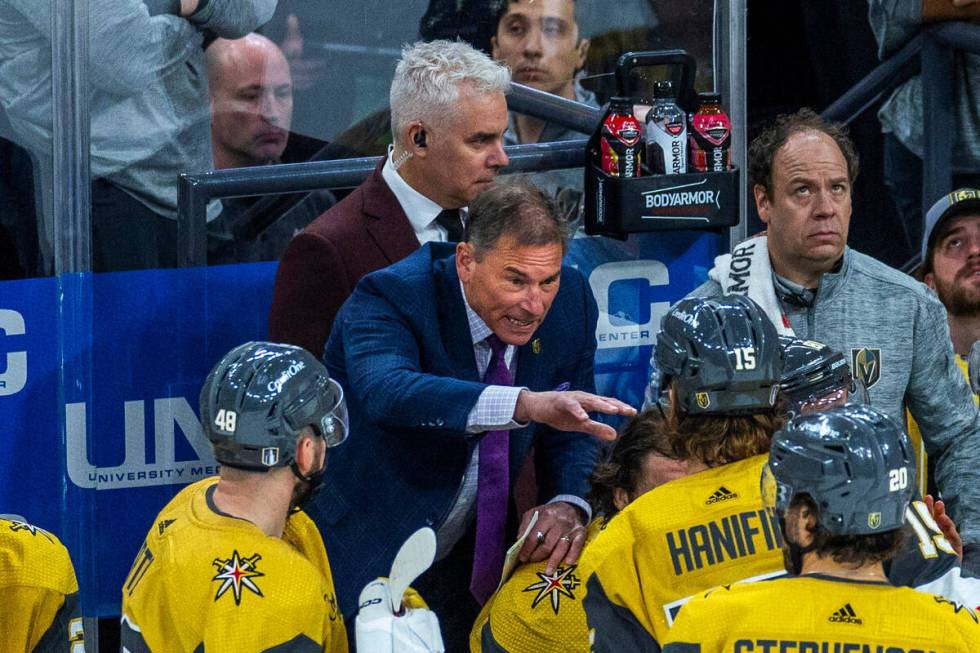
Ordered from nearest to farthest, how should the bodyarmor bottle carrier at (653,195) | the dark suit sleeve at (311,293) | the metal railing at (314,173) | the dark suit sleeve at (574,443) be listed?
the dark suit sleeve at (574,443) → the dark suit sleeve at (311,293) → the metal railing at (314,173) → the bodyarmor bottle carrier at (653,195)

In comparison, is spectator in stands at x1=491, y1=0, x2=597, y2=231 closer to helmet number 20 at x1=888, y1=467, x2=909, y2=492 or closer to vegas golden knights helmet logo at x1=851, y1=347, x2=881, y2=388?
vegas golden knights helmet logo at x1=851, y1=347, x2=881, y2=388

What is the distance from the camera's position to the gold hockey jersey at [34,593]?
336 centimetres

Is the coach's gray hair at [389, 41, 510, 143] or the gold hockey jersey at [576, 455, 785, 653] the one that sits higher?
the coach's gray hair at [389, 41, 510, 143]

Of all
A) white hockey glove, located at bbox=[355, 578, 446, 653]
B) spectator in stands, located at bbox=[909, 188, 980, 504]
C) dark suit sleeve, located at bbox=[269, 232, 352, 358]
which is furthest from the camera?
spectator in stands, located at bbox=[909, 188, 980, 504]

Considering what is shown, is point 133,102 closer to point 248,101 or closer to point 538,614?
point 248,101

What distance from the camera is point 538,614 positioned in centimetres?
362

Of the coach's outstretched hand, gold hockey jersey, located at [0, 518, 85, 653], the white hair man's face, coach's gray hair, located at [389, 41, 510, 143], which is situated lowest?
gold hockey jersey, located at [0, 518, 85, 653]

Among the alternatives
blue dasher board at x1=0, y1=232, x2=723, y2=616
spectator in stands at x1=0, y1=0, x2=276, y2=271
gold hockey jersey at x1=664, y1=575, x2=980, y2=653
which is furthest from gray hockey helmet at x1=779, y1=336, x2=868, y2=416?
spectator in stands at x1=0, y1=0, x2=276, y2=271

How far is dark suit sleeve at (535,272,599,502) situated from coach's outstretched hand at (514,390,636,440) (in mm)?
561

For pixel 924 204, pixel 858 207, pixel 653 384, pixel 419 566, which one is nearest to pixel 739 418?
pixel 653 384

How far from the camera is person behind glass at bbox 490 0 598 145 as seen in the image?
16.6ft

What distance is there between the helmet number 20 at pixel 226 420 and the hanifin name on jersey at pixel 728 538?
2.91ft

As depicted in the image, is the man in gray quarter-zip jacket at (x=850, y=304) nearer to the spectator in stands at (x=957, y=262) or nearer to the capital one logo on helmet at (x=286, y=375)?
the spectator in stands at (x=957, y=262)

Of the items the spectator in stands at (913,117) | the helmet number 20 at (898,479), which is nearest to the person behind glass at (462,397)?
the helmet number 20 at (898,479)
